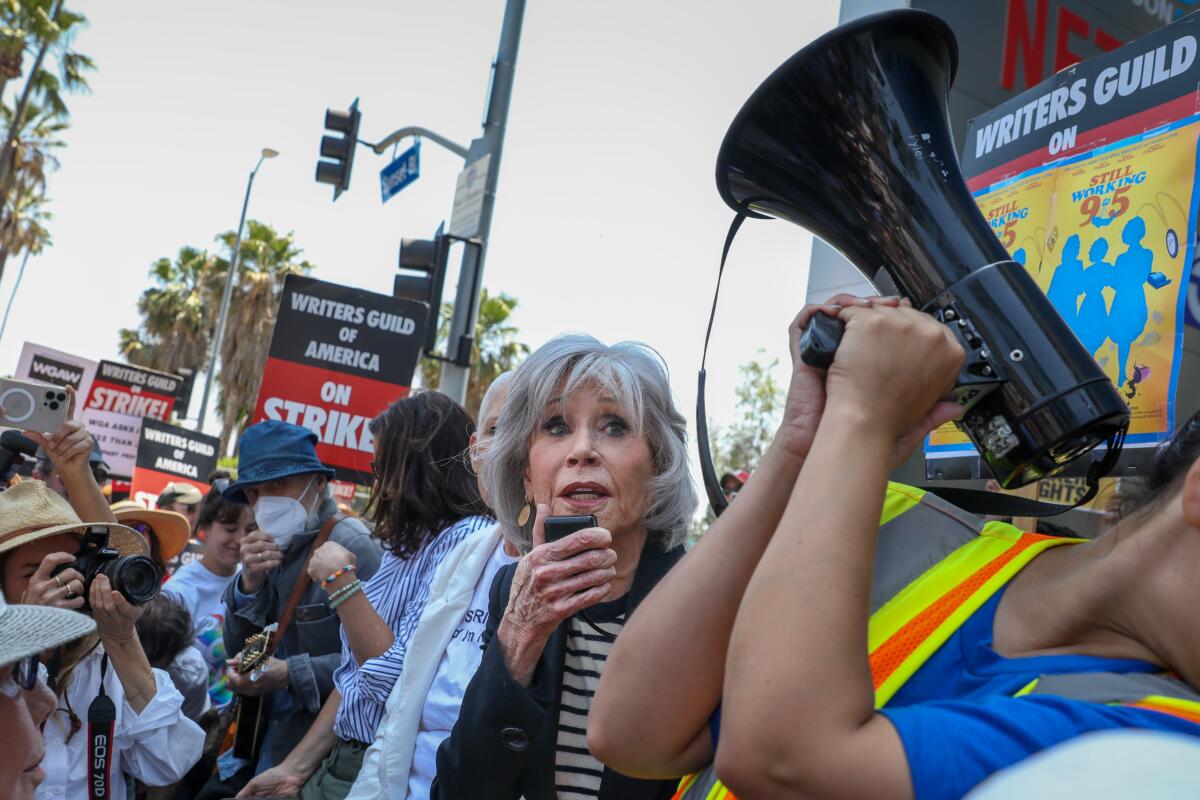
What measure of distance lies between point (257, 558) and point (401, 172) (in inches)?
232

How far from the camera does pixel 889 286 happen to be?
1280 mm

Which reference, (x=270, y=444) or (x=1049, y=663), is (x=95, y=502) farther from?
(x=1049, y=663)

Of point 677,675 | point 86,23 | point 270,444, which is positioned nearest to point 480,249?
point 270,444

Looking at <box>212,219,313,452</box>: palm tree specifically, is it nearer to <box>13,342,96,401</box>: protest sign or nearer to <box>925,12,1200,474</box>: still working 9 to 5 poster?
<box>13,342,96,401</box>: protest sign

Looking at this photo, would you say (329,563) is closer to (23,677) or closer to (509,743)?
(23,677)

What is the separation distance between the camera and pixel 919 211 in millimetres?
1245

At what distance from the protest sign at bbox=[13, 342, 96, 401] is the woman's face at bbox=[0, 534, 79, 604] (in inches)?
367

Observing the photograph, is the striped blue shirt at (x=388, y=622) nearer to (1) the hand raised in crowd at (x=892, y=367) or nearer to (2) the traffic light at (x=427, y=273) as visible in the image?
(1) the hand raised in crowd at (x=892, y=367)

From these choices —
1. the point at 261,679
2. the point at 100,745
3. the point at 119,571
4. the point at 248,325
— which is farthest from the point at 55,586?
the point at 248,325

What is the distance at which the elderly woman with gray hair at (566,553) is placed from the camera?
1.81m

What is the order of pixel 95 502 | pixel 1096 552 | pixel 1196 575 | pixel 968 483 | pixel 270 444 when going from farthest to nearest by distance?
pixel 270 444 < pixel 95 502 < pixel 968 483 < pixel 1096 552 < pixel 1196 575

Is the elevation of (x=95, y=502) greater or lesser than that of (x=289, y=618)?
greater

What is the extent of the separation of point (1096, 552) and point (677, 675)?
1.51 ft

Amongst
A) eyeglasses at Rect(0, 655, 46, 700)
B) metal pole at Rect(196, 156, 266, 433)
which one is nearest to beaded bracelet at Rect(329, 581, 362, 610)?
eyeglasses at Rect(0, 655, 46, 700)
